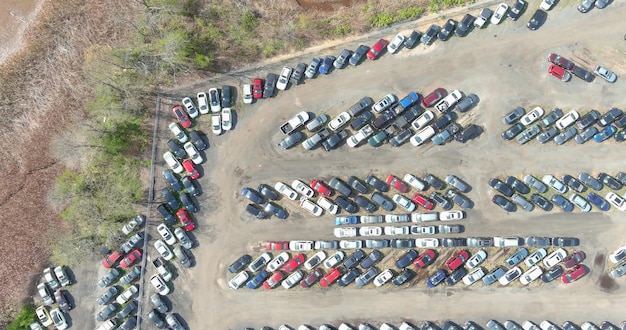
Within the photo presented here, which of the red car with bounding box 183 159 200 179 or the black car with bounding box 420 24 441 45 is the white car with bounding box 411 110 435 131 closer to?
the black car with bounding box 420 24 441 45

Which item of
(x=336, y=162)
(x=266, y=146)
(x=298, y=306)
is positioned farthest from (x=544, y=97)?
(x=298, y=306)

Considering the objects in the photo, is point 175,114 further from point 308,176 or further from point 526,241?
point 526,241

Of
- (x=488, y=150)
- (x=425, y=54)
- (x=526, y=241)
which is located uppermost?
→ (x=425, y=54)

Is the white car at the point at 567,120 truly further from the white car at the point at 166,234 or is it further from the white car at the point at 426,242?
the white car at the point at 166,234

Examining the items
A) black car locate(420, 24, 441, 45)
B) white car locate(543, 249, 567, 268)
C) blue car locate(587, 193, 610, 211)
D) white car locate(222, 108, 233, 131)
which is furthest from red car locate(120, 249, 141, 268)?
blue car locate(587, 193, 610, 211)

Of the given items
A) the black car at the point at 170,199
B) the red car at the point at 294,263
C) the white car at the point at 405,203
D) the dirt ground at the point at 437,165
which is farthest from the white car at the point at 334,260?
the black car at the point at 170,199
